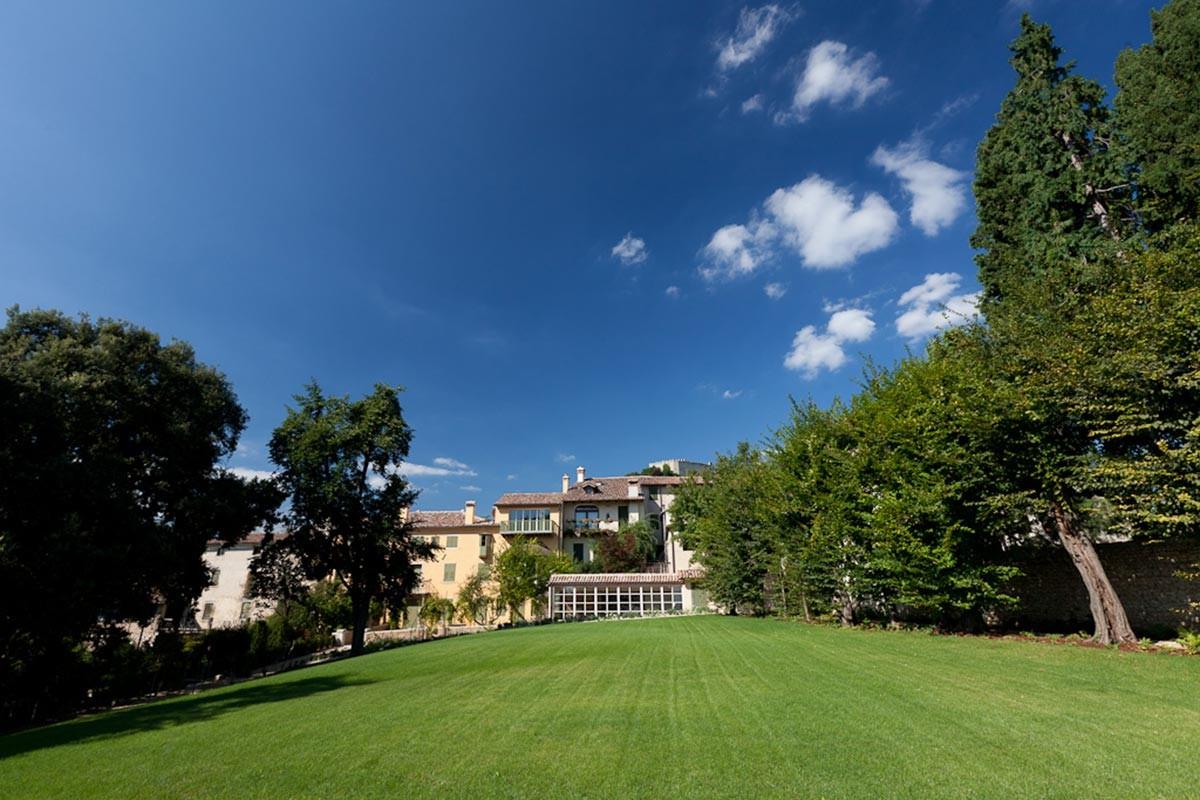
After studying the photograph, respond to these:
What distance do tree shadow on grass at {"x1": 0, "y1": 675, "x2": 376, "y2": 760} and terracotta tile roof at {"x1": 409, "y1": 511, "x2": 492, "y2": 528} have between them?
31.3 m

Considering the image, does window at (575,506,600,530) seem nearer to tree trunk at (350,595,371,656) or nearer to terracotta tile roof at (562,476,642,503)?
terracotta tile roof at (562,476,642,503)

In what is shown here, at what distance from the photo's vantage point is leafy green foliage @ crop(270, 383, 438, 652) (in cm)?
2573

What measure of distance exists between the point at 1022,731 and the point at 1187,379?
366 inches

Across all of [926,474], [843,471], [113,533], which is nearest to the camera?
[926,474]

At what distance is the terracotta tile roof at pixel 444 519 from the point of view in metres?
45.0

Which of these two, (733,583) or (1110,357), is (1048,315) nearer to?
(1110,357)

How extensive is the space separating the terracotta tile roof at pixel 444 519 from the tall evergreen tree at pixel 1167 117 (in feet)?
139

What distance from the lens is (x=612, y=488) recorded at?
48.9m

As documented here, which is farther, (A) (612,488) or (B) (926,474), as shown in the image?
(A) (612,488)

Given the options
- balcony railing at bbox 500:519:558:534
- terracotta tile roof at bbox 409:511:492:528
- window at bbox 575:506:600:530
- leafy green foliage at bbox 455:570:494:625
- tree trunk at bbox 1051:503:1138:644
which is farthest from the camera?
window at bbox 575:506:600:530

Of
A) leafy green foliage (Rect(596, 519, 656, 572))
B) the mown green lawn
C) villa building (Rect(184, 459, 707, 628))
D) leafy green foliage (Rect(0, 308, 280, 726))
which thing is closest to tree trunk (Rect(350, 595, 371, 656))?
leafy green foliage (Rect(0, 308, 280, 726))

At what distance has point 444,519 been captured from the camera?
46062 mm

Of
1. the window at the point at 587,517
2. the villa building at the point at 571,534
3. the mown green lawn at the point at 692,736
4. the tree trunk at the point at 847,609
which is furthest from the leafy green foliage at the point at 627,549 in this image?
the mown green lawn at the point at 692,736

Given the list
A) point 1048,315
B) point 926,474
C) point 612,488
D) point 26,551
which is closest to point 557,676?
point 926,474
